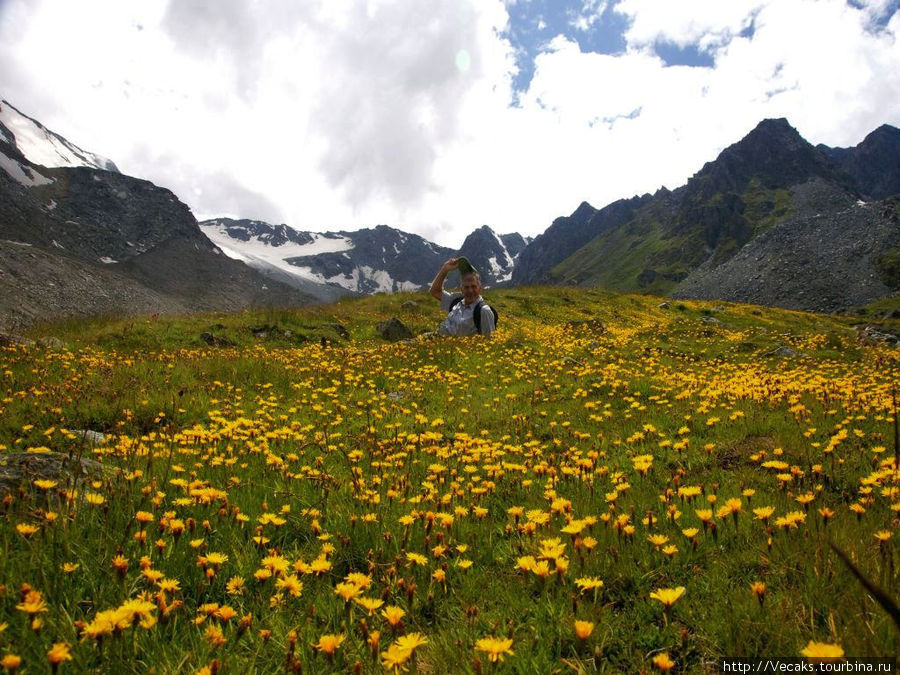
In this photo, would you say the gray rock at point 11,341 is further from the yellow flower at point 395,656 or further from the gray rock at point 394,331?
the yellow flower at point 395,656

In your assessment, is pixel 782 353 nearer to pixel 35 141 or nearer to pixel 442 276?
pixel 442 276

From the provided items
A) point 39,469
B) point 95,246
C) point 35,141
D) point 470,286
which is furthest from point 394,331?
point 35,141

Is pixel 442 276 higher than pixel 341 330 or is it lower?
higher

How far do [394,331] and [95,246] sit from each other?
156716 millimetres

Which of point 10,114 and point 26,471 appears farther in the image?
point 10,114

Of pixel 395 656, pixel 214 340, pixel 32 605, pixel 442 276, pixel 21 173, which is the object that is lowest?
pixel 395 656

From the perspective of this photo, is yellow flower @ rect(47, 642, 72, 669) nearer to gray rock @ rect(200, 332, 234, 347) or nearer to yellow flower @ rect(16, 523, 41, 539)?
yellow flower @ rect(16, 523, 41, 539)

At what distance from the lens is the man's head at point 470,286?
13.7 meters

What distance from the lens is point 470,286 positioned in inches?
551

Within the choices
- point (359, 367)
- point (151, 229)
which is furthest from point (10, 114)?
point (359, 367)

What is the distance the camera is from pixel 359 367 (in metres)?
10.6

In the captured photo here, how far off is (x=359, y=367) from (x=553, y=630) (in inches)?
341

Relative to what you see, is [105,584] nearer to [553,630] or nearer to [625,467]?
[553,630]

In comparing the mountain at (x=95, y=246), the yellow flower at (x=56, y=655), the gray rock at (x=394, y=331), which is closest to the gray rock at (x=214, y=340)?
the gray rock at (x=394, y=331)
